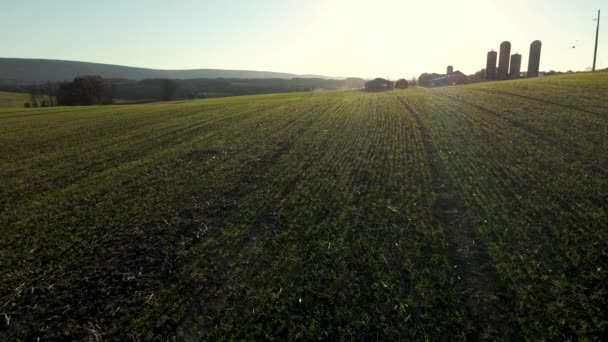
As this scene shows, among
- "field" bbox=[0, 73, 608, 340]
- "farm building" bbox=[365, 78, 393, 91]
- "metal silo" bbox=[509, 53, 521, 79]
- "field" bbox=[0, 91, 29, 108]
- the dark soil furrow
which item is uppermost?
"metal silo" bbox=[509, 53, 521, 79]

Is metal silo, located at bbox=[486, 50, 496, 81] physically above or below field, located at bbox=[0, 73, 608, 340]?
above

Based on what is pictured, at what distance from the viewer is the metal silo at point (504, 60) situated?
3140 inches

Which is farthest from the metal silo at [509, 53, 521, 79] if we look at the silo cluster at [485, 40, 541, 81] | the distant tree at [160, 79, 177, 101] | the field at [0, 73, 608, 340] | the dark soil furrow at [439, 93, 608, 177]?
the distant tree at [160, 79, 177, 101]

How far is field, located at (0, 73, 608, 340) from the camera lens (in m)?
4.80

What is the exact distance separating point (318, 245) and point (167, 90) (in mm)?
105448

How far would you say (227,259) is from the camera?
21.3ft

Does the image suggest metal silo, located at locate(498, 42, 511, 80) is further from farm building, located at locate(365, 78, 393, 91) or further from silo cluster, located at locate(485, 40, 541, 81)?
farm building, located at locate(365, 78, 393, 91)

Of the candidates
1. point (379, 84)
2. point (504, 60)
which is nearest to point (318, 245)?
point (504, 60)

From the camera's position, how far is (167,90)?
3984 inches

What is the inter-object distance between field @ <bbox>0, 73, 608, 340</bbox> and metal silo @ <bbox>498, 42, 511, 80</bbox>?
3052 inches

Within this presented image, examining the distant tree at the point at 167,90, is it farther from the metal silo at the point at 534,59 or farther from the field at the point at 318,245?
the field at the point at 318,245

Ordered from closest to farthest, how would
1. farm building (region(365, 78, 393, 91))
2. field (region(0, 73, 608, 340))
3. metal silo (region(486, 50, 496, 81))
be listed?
field (region(0, 73, 608, 340)) < metal silo (region(486, 50, 496, 81)) < farm building (region(365, 78, 393, 91))

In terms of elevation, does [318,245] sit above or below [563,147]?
below

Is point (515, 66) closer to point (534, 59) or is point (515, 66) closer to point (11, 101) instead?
point (534, 59)
